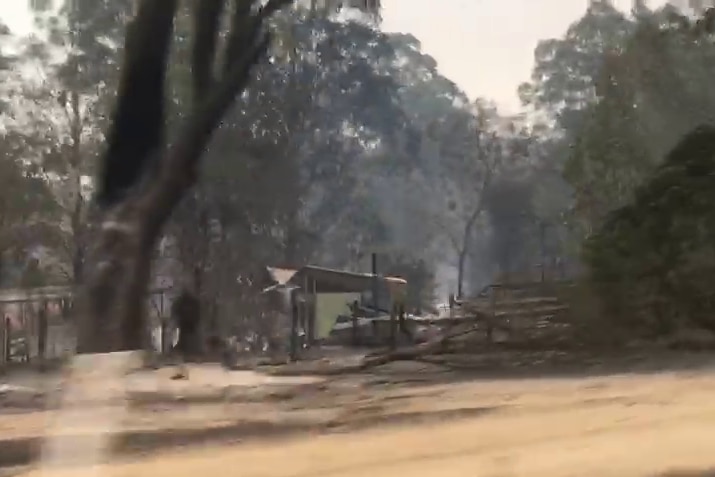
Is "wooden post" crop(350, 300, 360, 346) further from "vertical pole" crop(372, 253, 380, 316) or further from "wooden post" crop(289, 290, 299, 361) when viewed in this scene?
"wooden post" crop(289, 290, 299, 361)

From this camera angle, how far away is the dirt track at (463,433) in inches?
109

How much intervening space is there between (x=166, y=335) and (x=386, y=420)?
10.6ft

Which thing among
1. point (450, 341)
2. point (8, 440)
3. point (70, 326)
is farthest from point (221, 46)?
point (8, 440)

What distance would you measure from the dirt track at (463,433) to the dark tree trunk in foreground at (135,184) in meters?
0.71

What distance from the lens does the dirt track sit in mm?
2773

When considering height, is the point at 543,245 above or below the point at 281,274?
above

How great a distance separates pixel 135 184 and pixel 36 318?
2.72 meters

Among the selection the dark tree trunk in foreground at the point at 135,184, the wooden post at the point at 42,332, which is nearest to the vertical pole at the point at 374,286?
the dark tree trunk in foreground at the point at 135,184

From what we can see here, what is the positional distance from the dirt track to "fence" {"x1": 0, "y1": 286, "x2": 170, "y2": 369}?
6.49 feet

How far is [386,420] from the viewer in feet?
12.3

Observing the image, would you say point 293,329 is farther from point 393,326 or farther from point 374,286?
point 374,286

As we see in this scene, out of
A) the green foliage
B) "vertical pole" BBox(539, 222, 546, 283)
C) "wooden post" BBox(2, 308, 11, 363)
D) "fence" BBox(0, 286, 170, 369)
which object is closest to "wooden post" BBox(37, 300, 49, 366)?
"fence" BBox(0, 286, 170, 369)

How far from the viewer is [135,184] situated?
4926 millimetres

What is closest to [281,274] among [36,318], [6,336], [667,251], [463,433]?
[36,318]
